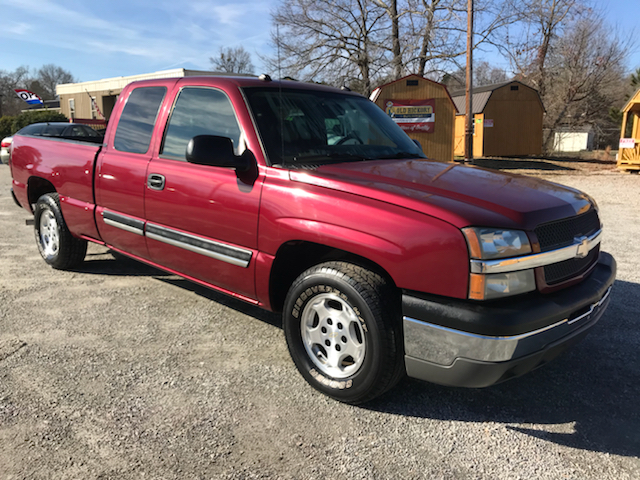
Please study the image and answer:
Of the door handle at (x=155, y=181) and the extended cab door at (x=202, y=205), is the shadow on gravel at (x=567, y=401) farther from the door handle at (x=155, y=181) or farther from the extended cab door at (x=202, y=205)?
the door handle at (x=155, y=181)

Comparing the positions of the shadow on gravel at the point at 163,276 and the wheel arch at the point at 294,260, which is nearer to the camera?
the wheel arch at the point at 294,260

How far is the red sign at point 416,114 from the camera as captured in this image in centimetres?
1880

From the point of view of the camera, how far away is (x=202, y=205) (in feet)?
11.5

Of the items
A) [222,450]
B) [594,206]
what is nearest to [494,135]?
[594,206]

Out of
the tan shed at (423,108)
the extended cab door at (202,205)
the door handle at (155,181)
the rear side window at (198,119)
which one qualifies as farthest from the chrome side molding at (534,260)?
the tan shed at (423,108)

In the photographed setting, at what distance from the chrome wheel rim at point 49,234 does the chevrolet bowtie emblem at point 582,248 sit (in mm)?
4782

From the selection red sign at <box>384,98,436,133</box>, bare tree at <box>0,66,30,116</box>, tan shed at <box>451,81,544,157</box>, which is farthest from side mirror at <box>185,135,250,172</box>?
bare tree at <box>0,66,30,116</box>

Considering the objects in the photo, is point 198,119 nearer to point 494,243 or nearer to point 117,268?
point 494,243

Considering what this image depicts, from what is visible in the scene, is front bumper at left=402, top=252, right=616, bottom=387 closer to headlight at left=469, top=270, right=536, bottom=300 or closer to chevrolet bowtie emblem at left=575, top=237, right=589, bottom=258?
headlight at left=469, top=270, right=536, bottom=300

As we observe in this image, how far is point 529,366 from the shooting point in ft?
8.35

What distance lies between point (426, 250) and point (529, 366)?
79 centimetres

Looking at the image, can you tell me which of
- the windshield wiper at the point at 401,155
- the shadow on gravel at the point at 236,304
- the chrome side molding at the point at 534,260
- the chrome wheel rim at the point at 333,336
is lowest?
the shadow on gravel at the point at 236,304

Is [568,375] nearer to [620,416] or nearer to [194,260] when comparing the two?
[620,416]

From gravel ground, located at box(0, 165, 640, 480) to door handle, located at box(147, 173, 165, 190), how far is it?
1109 mm
